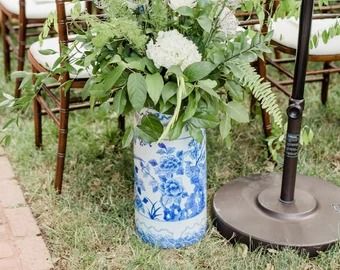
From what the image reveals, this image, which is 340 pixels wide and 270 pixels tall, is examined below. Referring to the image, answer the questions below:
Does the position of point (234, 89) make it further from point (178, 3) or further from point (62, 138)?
point (62, 138)

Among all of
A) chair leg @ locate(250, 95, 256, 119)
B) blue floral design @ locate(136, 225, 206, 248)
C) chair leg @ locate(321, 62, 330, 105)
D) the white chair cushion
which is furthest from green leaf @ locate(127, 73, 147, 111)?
chair leg @ locate(321, 62, 330, 105)

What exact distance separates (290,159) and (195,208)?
0.38 meters

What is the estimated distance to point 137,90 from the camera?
6.65 feet

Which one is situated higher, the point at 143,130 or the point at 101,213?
the point at 143,130

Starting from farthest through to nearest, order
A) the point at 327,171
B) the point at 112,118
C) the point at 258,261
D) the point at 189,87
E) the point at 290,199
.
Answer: the point at 112,118
the point at 327,171
the point at 290,199
the point at 258,261
the point at 189,87

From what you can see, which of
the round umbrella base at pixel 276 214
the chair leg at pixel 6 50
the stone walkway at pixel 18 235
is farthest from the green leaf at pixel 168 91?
the chair leg at pixel 6 50

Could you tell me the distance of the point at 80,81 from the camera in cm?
255

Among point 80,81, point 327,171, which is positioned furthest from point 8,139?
point 327,171

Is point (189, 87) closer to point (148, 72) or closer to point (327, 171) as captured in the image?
point (148, 72)

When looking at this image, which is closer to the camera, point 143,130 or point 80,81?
point 143,130

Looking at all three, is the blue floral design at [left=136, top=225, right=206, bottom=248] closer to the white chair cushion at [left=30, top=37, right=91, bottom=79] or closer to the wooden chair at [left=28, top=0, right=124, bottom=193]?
the wooden chair at [left=28, top=0, right=124, bottom=193]

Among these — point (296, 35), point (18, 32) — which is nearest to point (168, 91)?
point (296, 35)

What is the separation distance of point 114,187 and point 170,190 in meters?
0.54

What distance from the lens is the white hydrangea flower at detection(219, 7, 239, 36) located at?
2102 millimetres
